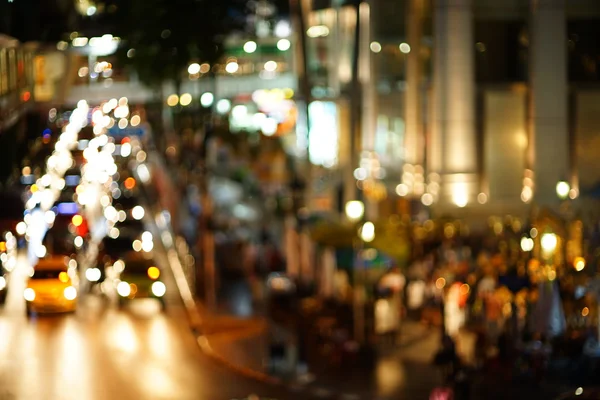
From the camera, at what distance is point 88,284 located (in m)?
29.7

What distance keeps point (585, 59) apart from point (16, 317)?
17.1m

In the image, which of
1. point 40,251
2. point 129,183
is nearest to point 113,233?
point 40,251

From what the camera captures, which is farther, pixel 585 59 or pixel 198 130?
pixel 198 130

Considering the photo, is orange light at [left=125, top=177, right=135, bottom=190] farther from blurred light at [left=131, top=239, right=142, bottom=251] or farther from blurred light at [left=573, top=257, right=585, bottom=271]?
blurred light at [left=573, top=257, right=585, bottom=271]

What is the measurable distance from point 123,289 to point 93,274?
135 centimetres

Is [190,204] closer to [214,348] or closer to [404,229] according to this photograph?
[404,229]

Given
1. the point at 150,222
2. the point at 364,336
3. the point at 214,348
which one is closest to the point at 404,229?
the point at 364,336

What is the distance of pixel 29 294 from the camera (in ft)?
74.7

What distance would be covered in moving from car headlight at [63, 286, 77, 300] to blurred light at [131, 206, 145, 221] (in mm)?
20426

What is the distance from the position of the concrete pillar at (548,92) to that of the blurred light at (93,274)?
12.1m

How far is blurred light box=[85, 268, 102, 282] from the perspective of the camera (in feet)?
98.7

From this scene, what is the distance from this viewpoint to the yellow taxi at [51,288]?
74.1ft

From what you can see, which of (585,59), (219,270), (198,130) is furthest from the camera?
(219,270)

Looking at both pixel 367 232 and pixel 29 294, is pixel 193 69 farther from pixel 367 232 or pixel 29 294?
pixel 29 294
